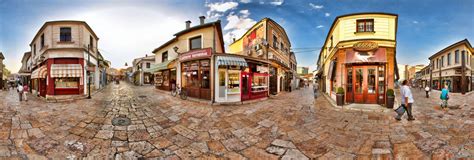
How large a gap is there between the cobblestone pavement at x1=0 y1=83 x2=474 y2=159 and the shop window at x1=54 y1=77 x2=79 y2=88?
5.77 metres

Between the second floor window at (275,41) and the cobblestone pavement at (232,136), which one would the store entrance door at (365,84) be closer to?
the cobblestone pavement at (232,136)

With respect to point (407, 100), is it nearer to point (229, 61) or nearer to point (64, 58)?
point (229, 61)

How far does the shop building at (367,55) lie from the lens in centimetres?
1015

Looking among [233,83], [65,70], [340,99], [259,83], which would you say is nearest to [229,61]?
[233,83]

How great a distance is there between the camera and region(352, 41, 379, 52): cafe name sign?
32.6 ft

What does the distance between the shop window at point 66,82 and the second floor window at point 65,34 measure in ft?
8.94

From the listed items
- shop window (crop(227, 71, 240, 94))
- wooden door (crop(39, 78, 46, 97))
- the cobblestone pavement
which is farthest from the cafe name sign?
wooden door (crop(39, 78, 46, 97))

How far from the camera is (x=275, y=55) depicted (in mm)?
17844

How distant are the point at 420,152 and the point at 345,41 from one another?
7.92 m

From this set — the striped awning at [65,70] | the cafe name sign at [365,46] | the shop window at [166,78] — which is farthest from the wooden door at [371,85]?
the striped awning at [65,70]

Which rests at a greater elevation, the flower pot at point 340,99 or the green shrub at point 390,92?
the green shrub at point 390,92

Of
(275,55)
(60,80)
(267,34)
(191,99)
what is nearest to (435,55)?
(275,55)

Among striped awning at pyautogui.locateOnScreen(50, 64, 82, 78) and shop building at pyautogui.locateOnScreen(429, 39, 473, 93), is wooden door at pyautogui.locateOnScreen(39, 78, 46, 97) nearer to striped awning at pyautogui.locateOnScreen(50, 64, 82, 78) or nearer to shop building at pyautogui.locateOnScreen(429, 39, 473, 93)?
striped awning at pyautogui.locateOnScreen(50, 64, 82, 78)

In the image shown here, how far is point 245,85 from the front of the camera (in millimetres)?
11609
